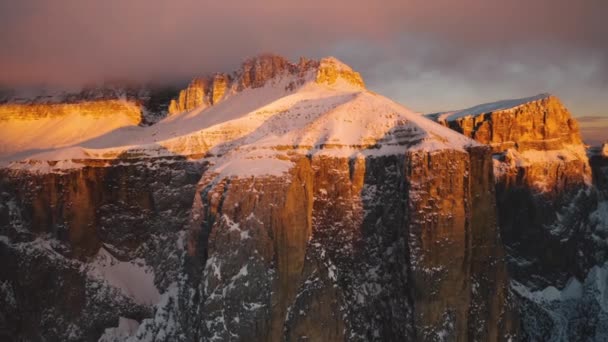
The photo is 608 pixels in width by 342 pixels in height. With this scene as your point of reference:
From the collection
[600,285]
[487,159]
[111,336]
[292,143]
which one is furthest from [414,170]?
[600,285]

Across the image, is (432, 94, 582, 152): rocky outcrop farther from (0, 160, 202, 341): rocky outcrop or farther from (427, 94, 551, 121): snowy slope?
(0, 160, 202, 341): rocky outcrop

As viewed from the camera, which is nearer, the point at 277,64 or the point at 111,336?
the point at 111,336

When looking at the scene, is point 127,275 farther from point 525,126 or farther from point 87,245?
point 525,126

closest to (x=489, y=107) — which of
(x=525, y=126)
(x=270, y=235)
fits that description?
(x=525, y=126)

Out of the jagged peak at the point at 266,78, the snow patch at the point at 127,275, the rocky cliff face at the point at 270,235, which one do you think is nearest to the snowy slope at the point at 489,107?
the jagged peak at the point at 266,78

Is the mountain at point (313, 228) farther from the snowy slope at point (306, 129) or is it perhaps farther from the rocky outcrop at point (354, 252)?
the snowy slope at point (306, 129)

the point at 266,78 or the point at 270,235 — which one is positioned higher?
the point at 266,78

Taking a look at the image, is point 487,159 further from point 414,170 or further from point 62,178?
point 62,178
